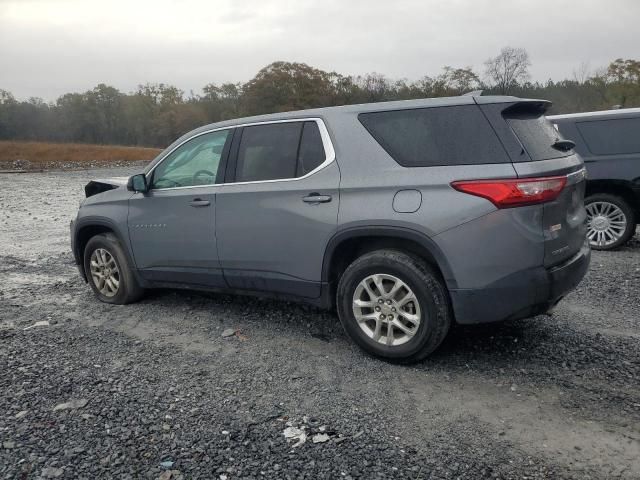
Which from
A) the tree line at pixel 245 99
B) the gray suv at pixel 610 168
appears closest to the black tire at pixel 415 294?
the gray suv at pixel 610 168

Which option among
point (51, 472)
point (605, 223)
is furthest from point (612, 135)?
point (51, 472)

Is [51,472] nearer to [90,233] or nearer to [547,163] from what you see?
[547,163]

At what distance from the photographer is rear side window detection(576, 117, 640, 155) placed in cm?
747

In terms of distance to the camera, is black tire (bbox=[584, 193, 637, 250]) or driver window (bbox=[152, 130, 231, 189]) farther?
black tire (bbox=[584, 193, 637, 250])

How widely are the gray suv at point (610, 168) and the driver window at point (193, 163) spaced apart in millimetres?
5359

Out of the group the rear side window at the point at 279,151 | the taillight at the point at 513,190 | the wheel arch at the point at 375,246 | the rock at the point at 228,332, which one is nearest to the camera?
the taillight at the point at 513,190

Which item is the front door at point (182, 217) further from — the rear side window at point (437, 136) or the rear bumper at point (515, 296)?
the rear bumper at point (515, 296)

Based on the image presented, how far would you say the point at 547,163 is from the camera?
349cm

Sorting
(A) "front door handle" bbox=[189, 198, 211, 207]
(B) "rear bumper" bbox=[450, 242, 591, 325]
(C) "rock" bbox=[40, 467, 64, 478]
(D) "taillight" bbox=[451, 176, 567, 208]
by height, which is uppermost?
(D) "taillight" bbox=[451, 176, 567, 208]

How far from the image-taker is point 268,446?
115 inches

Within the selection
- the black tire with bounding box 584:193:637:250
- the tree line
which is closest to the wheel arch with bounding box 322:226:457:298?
the black tire with bounding box 584:193:637:250

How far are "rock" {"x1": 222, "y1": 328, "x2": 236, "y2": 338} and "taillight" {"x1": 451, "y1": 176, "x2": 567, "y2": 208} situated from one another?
237cm

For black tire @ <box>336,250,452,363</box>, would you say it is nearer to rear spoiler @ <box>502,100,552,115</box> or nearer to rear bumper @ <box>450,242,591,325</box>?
rear bumper @ <box>450,242,591,325</box>

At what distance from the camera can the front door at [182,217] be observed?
473 cm
